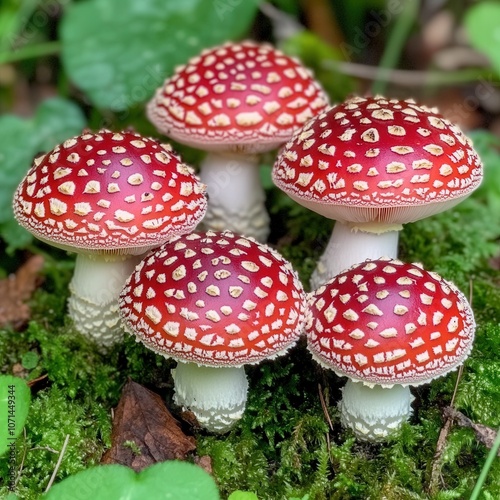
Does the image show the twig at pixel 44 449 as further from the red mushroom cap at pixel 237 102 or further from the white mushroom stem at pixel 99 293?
the red mushroom cap at pixel 237 102

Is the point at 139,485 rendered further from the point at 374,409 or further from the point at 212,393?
the point at 374,409

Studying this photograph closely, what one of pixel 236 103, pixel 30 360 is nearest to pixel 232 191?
Answer: pixel 236 103

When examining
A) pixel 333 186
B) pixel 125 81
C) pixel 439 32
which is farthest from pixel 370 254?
pixel 439 32

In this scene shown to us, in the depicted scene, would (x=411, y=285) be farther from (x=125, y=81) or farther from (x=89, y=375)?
(x=125, y=81)

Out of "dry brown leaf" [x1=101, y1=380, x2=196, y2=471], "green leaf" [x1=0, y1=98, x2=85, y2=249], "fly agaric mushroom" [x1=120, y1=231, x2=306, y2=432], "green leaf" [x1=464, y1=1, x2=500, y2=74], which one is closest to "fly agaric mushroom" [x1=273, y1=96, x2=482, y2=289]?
"fly agaric mushroom" [x1=120, y1=231, x2=306, y2=432]

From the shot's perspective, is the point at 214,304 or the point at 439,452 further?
the point at 439,452

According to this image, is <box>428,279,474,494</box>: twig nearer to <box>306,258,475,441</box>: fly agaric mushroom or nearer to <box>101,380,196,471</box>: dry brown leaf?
<box>306,258,475,441</box>: fly agaric mushroom
